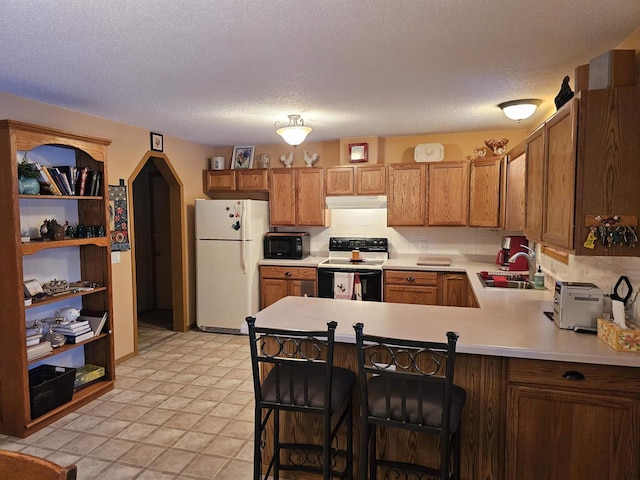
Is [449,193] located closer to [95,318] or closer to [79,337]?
[95,318]

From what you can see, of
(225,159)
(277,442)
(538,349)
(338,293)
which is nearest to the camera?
(538,349)

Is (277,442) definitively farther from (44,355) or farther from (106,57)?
(106,57)

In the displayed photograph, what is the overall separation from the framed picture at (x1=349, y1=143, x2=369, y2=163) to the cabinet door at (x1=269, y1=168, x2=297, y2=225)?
0.76m

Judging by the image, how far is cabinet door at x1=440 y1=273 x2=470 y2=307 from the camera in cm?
429

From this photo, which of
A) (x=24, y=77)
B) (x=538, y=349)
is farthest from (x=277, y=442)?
(x=24, y=77)

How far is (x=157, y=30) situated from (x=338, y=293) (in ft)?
11.0

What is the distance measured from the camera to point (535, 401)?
1885 mm

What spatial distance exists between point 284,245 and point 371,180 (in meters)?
1.36

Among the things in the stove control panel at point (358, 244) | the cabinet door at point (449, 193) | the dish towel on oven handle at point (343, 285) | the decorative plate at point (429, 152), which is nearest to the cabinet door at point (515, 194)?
the cabinet door at point (449, 193)

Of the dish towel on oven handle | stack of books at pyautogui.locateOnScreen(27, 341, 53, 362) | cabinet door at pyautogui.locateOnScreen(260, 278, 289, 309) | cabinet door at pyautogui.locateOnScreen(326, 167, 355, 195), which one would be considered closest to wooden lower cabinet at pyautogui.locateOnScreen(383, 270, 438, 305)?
the dish towel on oven handle

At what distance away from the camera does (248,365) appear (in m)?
4.00

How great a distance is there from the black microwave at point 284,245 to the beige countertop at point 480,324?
228 cm

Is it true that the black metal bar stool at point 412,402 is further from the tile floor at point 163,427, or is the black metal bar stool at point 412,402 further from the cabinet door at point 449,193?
the cabinet door at point 449,193

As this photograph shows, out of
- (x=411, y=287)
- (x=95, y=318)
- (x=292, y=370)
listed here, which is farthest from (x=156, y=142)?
(x=292, y=370)
